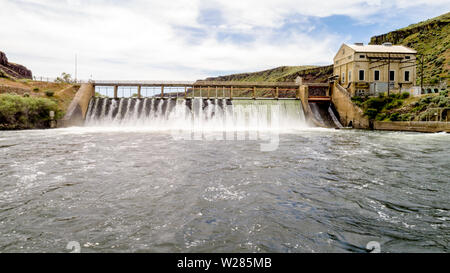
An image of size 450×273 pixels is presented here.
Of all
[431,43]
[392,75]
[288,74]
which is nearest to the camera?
[392,75]

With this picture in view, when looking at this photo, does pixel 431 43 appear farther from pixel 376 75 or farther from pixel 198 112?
pixel 198 112

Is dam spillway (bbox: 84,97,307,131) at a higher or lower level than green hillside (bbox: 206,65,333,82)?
lower

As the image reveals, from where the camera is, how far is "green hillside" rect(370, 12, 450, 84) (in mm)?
54562

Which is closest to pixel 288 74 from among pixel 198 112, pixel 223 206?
pixel 198 112

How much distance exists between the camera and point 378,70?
40812 millimetres

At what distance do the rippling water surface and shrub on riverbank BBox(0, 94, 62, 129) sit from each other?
2584cm

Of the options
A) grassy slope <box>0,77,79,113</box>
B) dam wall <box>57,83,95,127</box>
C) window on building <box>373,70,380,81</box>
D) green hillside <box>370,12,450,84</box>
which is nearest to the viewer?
dam wall <box>57,83,95,127</box>

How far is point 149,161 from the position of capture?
12.4 m

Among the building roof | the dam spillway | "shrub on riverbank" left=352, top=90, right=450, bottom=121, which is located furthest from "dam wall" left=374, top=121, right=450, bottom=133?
the building roof

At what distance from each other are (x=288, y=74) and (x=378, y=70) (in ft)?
262

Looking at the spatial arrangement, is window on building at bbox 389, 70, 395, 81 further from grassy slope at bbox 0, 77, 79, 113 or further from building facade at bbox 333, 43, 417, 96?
grassy slope at bbox 0, 77, 79, 113

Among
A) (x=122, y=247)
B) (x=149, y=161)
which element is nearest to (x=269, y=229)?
(x=122, y=247)

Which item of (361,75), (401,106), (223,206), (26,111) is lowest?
(223,206)
